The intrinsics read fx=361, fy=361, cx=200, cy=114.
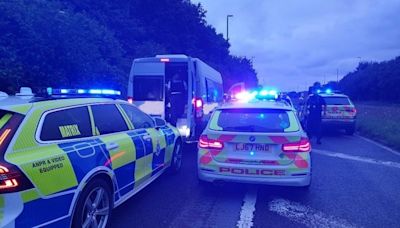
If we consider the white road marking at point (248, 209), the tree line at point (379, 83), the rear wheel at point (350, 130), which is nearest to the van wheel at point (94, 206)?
the white road marking at point (248, 209)

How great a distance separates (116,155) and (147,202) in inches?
51.2

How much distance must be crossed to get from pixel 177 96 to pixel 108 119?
551 centimetres

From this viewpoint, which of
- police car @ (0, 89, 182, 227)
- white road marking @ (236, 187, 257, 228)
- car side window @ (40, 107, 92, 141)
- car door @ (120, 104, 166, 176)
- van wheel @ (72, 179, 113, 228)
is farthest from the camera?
car door @ (120, 104, 166, 176)

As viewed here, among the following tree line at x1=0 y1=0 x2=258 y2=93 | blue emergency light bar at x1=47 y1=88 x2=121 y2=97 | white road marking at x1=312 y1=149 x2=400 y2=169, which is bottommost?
white road marking at x1=312 y1=149 x2=400 y2=169

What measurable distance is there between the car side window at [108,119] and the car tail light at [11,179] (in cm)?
137

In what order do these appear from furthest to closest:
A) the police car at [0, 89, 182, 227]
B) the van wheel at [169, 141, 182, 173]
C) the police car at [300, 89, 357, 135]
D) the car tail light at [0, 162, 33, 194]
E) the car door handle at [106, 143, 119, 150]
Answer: the police car at [300, 89, 357, 135], the van wheel at [169, 141, 182, 173], the car door handle at [106, 143, 119, 150], the police car at [0, 89, 182, 227], the car tail light at [0, 162, 33, 194]

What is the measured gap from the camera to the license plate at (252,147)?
5.20 m

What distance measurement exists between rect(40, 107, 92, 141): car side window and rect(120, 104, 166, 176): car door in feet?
3.64

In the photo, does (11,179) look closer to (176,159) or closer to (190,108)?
(176,159)

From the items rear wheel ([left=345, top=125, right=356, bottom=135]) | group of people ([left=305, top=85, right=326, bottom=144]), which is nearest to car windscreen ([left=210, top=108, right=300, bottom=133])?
group of people ([left=305, top=85, right=326, bottom=144])

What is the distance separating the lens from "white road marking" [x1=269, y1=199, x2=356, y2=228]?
4527 millimetres

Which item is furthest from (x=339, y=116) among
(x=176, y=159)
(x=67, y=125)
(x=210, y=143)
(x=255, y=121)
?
(x=67, y=125)

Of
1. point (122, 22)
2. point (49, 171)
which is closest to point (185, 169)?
point (49, 171)

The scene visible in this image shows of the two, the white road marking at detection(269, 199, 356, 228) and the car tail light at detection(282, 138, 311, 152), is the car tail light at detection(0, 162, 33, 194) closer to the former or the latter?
the white road marking at detection(269, 199, 356, 228)
